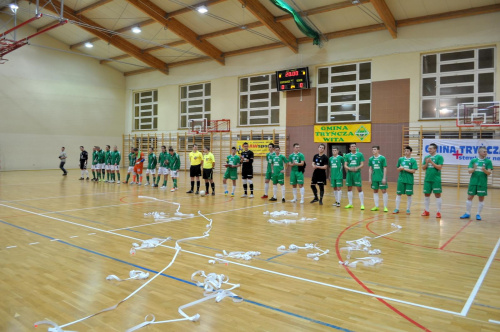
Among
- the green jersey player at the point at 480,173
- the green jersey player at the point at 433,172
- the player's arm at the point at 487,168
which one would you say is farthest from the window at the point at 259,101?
the player's arm at the point at 487,168

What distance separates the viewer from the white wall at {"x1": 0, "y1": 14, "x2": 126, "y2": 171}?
24078 millimetres

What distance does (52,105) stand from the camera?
26.1m

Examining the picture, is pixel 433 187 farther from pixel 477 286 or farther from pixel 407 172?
pixel 477 286

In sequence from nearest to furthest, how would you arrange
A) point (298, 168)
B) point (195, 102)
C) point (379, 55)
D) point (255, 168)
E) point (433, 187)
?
point (433, 187), point (298, 168), point (379, 55), point (255, 168), point (195, 102)

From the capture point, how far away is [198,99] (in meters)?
26.1

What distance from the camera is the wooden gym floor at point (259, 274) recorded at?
315 cm

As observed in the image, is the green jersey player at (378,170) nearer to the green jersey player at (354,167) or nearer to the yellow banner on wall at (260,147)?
the green jersey player at (354,167)

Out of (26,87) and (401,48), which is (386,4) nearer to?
(401,48)

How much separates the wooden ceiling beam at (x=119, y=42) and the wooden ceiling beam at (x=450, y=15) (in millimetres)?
17061

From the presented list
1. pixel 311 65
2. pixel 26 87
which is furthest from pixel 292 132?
pixel 26 87

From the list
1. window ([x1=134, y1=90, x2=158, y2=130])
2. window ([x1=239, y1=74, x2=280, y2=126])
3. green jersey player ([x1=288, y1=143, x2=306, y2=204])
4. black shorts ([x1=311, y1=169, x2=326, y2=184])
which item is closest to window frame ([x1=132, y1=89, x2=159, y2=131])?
window ([x1=134, y1=90, x2=158, y2=130])

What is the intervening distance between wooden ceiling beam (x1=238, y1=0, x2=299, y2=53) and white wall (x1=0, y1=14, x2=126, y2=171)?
16.4m

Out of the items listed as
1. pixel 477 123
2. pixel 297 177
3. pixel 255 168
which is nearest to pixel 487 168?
pixel 297 177

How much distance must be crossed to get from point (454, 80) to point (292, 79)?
837 cm
